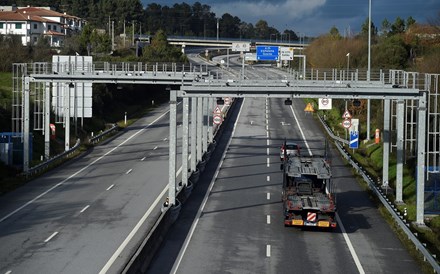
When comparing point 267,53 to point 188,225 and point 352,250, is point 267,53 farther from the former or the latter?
point 352,250

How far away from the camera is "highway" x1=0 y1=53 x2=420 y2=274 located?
24.8 metres

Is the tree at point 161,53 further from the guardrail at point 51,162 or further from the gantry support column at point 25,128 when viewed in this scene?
the gantry support column at point 25,128

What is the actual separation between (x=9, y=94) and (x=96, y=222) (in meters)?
38.9

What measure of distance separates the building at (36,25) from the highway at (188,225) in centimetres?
Answer: 7414

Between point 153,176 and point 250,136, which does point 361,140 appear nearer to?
point 250,136

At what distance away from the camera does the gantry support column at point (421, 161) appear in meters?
31.6

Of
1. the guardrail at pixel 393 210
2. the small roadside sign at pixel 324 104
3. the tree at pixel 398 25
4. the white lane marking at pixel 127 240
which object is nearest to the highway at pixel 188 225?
the white lane marking at pixel 127 240

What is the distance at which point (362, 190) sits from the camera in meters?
41.1

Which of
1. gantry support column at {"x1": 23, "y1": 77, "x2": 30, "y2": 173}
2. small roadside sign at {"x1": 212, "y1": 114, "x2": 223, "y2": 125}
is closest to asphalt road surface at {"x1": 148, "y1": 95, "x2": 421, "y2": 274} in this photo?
gantry support column at {"x1": 23, "y1": 77, "x2": 30, "y2": 173}

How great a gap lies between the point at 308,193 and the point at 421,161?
16.7 feet

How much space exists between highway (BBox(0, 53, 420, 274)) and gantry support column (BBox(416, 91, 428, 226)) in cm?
174

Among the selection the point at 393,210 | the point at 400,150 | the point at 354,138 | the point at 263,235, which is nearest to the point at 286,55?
the point at 354,138

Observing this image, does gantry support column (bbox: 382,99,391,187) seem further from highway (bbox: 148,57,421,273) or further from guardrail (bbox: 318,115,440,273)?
highway (bbox: 148,57,421,273)

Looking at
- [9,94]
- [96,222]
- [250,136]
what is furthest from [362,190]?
[9,94]
